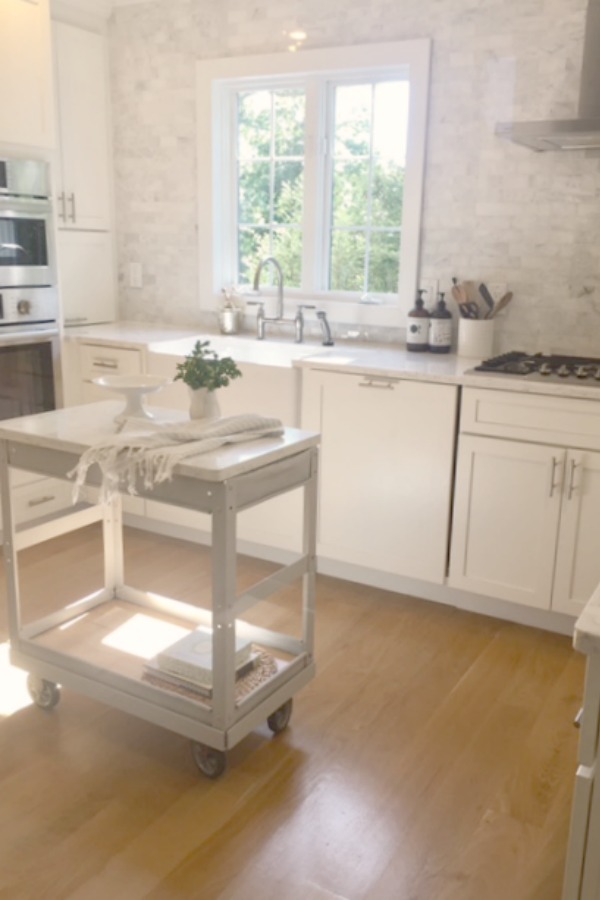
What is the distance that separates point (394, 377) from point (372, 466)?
37 centimetres

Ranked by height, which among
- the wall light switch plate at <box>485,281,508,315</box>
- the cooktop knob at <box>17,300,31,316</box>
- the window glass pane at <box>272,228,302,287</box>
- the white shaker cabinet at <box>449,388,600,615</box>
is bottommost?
the white shaker cabinet at <box>449,388,600,615</box>

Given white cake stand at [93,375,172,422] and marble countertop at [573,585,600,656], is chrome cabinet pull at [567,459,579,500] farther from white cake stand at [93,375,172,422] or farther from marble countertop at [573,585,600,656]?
marble countertop at [573,585,600,656]

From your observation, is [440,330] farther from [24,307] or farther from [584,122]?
[24,307]

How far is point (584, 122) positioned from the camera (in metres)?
2.72

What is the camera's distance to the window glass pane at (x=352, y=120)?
3.80m

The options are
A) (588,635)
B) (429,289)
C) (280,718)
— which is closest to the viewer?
(588,635)

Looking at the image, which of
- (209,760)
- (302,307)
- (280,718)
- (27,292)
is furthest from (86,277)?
(209,760)

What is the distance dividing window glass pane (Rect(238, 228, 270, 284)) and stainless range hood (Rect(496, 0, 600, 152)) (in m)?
1.55

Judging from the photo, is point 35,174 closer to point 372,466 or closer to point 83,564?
point 83,564

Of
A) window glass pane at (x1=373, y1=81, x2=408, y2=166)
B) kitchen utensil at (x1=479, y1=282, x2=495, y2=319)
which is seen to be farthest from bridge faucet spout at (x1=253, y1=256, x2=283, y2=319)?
kitchen utensil at (x1=479, y1=282, x2=495, y2=319)

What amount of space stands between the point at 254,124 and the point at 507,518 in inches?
95.2

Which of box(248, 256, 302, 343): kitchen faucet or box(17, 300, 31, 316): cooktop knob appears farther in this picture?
box(248, 256, 302, 343): kitchen faucet

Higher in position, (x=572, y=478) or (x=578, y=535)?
(x=572, y=478)

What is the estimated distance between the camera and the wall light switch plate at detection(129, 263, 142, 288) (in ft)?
14.8
